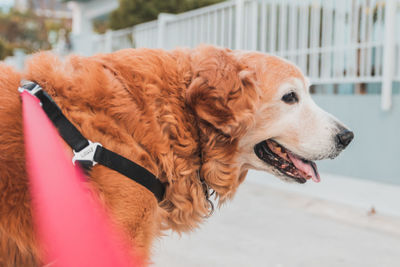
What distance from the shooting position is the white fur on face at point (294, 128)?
8.20 ft

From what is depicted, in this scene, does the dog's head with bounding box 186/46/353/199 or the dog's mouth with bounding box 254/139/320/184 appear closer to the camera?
the dog's head with bounding box 186/46/353/199

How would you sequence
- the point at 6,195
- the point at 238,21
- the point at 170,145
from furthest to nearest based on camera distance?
the point at 238,21 < the point at 170,145 < the point at 6,195

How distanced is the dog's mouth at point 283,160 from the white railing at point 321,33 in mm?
3807

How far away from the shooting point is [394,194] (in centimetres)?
550

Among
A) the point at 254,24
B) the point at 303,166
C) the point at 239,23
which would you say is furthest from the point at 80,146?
the point at 239,23

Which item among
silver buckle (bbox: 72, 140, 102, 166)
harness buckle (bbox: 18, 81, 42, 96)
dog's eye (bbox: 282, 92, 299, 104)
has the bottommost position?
silver buckle (bbox: 72, 140, 102, 166)

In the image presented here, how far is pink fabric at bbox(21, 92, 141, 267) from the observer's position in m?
1.74

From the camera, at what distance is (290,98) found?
8.36 ft

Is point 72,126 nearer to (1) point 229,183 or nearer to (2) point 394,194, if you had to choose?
(1) point 229,183

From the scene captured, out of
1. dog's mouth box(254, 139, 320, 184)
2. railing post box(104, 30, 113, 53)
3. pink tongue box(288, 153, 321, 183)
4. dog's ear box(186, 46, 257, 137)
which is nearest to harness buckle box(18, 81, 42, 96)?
dog's ear box(186, 46, 257, 137)

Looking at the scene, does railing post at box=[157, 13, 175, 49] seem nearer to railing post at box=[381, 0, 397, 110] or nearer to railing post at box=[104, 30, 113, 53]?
railing post at box=[104, 30, 113, 53]

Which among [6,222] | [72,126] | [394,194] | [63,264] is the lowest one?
[394,194]

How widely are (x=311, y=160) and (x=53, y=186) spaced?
1604 millimetres

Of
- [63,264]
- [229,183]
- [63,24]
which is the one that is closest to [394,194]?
[229,183]
